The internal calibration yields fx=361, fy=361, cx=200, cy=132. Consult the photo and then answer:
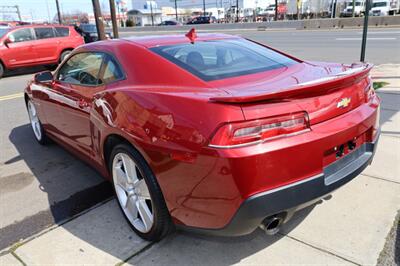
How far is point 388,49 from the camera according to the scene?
13.8 meters

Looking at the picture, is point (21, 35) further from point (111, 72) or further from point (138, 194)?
point (138, 194)

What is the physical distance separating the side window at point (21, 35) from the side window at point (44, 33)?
27 cm

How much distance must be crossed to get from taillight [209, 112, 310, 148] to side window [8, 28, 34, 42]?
510 inches

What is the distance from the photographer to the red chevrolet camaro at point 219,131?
2.03 m

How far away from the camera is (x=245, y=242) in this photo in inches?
107

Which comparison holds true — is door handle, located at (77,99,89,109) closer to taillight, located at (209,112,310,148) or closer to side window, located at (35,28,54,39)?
taillight, located at (209,112,310,148)

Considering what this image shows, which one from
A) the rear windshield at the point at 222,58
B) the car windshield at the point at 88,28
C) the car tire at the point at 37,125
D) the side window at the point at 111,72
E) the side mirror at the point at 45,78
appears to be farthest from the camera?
the car windshield at the point at 88,28

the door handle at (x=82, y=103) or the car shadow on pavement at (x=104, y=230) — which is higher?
the door handle at (x=82, y=103)

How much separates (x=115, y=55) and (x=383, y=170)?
2.89m

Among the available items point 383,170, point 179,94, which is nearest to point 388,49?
point 383,170

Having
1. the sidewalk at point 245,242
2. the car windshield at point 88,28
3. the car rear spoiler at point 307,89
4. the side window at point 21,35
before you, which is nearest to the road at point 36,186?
the sidewalk at point 245,242

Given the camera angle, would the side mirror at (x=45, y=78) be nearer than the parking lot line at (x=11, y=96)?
Yes

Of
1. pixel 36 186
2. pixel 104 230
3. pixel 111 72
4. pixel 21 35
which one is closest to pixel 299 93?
pixel 111 72

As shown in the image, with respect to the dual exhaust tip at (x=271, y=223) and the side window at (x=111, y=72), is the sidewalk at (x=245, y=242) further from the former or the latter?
the side window at (x=111, y=72)
